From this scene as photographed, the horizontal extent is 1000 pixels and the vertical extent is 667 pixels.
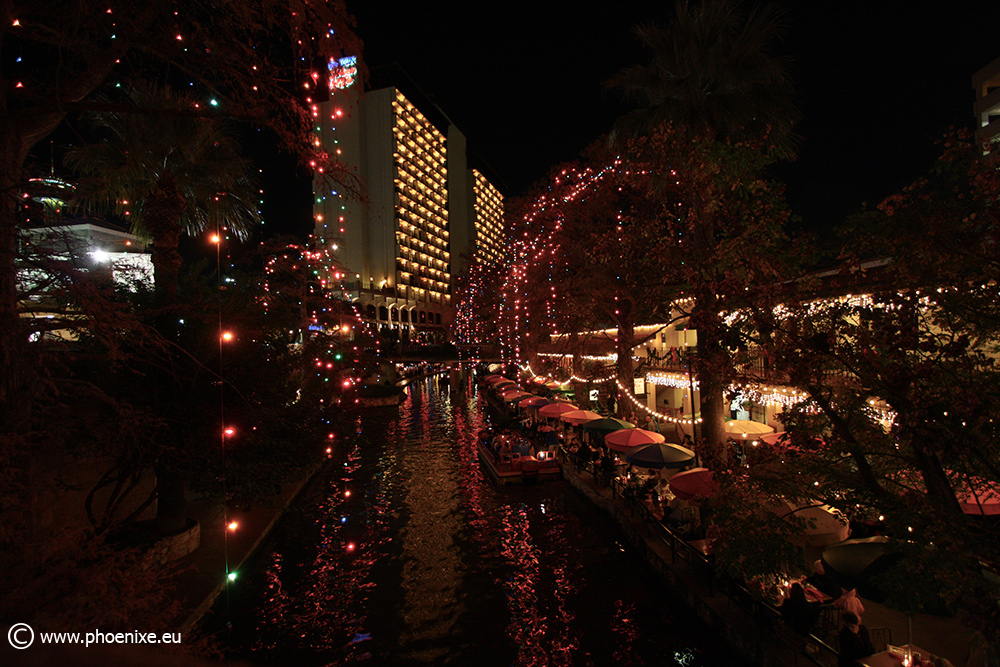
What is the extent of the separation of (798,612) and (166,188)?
13.2 metres

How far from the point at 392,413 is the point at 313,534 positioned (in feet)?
73.2

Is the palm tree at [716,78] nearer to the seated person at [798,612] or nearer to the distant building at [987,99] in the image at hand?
the seated person at [798,612]

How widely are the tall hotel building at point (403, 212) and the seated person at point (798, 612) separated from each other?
65.4 m

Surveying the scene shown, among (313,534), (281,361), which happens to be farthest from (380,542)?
(281,361)

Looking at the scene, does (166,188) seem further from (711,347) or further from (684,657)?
(684,657)

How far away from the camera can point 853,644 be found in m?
6.38

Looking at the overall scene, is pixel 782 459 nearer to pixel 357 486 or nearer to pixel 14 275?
pixel 14 275

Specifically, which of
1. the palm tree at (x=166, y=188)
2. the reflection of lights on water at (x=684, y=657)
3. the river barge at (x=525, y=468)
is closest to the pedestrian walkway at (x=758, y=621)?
the reflection of lights on water at (x=684, y=657)

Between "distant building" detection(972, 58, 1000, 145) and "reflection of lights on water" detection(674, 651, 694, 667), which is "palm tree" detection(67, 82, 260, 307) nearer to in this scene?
"reflection of lights on water" detection(674, 651, 694, 667)

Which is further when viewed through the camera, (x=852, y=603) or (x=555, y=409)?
(x=555, y=409)

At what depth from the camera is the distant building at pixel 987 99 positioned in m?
43.8

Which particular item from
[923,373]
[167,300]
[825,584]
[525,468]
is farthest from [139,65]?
[525,468]

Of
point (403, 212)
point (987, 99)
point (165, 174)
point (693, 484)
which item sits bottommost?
point (693, 484)

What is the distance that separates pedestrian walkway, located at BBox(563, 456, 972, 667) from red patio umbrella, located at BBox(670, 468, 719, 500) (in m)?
0.98
